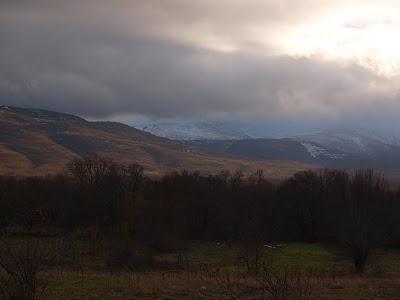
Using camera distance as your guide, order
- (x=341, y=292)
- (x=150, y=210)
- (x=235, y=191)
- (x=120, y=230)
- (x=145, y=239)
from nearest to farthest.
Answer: (x=341, y=292)
(x=145, y=239)
(x=120, y=230)
(x=150, y=210)
(x=235, y=191)

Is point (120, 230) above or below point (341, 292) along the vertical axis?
below

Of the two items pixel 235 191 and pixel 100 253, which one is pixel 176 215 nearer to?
pixel 235 191

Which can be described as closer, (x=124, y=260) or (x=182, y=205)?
(x=124, y=260)

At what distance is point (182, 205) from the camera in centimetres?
10025

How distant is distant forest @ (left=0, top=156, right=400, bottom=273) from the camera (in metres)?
81.2

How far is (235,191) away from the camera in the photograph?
11169 centimetres

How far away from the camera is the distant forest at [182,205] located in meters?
81.2

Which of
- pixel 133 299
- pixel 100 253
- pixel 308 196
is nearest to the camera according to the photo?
pixel 133 299

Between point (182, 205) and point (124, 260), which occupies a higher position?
point (124, 260)

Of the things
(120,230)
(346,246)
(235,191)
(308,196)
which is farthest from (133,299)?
(235,191)

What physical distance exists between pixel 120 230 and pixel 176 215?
17838mm

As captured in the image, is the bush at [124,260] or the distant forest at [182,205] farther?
the distant forest at [182,205]

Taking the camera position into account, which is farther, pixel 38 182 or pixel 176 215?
pixel 38 182

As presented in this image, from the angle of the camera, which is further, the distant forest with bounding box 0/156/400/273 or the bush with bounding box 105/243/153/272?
the distant forest with bounding box 0/156/400/273
